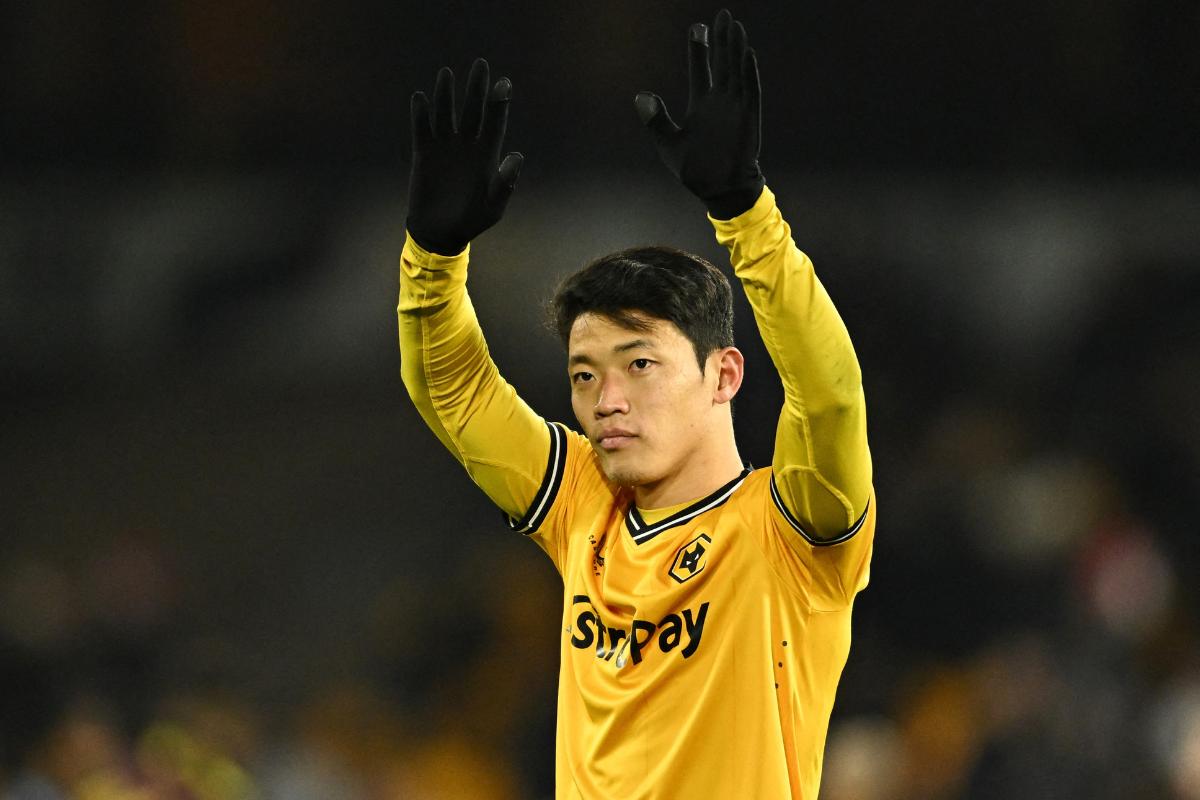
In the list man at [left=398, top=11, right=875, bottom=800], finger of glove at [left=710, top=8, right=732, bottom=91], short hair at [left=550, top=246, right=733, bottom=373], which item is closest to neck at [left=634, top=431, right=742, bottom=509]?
man at [left=398, top=11, right=875, bottom=800]

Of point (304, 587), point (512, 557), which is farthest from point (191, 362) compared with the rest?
point (512, 557)

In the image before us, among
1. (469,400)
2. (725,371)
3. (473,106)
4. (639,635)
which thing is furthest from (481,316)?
(639,635)

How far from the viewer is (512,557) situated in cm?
499

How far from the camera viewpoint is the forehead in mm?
1782

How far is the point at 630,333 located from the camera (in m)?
1.79

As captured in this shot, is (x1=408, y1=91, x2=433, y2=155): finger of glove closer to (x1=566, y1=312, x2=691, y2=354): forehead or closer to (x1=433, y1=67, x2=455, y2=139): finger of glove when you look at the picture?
(x1=433, y1=67, x2=455, y2=139): finger of glove

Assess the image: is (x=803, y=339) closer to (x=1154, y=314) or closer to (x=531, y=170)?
(x=531, y=170)

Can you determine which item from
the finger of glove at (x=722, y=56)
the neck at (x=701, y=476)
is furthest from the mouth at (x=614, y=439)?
the finger of glove at (x=722, y=56)

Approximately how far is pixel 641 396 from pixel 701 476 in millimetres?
150

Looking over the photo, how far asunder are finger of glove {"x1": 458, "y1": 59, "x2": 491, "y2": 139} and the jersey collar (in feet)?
1.87

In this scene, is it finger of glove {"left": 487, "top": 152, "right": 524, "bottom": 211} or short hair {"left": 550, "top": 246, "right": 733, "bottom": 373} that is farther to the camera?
finger of glove {"left": 487, "top": 152, "right": 524, "bottom": 211}

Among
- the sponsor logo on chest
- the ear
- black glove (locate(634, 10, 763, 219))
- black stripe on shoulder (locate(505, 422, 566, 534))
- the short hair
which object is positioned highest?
black glove (locate(634, 10, 763, 219))

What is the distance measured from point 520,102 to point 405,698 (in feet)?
7.07

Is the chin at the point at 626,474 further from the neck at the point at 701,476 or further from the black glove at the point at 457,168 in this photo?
the black glove at the point at 457,168
